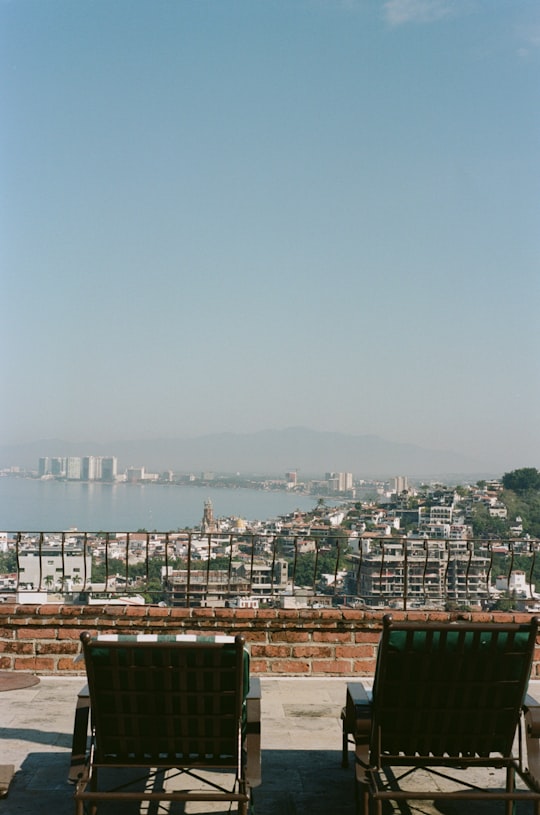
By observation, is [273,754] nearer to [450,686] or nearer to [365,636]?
[450,686]

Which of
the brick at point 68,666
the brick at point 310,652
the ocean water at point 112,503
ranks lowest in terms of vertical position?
the ocean water at point 112,503

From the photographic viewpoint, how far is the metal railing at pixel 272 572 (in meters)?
7.22

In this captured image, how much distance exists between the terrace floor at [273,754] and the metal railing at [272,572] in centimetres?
99

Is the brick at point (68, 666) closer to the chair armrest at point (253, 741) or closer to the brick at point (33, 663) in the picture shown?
the brick at point (33, 663)

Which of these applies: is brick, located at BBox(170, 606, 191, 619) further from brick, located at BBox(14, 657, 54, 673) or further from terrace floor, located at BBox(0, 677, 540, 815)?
brick, located at BBox(14, 657, 54, 673)

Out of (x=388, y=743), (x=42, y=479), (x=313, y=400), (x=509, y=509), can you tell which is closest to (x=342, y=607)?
(x=388, y=743)

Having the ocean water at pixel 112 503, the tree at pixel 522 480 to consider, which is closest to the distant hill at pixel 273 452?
the ocean water at pixel 112 503

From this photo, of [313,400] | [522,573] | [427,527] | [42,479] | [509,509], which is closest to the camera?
[522,573]

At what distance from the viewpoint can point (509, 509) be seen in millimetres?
21953

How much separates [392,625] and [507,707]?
0.61 meters

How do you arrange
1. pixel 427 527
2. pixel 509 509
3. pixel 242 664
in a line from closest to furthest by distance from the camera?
pixel 242 664 → pixel 427 527 → pixel 509 509

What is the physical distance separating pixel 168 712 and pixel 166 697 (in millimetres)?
72

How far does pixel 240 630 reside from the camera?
21.9 feet

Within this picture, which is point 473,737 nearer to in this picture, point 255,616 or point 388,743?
point 388,743
